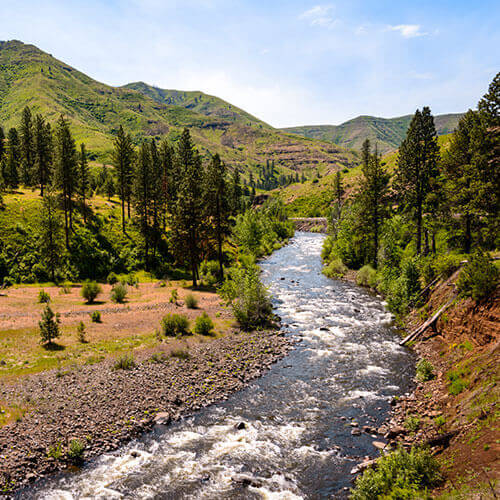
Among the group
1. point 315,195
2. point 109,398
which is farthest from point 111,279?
point 315,195

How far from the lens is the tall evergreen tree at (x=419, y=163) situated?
38.6 metres

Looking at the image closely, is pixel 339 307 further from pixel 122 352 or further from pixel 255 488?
pixel 255 488

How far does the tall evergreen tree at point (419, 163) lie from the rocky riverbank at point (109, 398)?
2723 centimetres

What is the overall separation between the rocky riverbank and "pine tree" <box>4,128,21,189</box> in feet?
225

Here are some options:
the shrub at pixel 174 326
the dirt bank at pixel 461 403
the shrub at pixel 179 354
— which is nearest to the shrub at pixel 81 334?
the shrub at pixel 174 326

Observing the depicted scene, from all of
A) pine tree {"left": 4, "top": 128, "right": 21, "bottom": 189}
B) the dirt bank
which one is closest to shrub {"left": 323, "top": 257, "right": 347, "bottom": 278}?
the dirt bank

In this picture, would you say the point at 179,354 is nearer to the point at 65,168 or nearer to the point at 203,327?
the point at 203,327

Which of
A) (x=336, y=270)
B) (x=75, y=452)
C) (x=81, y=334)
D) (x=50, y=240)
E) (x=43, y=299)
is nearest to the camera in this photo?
(x=75, y=452)

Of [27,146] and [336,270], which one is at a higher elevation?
[27,146]

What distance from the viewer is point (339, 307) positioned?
3797 centimetres

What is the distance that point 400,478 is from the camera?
427 inches

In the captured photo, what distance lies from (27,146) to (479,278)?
107599 mm

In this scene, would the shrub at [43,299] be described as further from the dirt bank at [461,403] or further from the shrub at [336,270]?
the shrub at [336,270]

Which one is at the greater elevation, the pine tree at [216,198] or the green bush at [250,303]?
the pine tree at [216,198]
